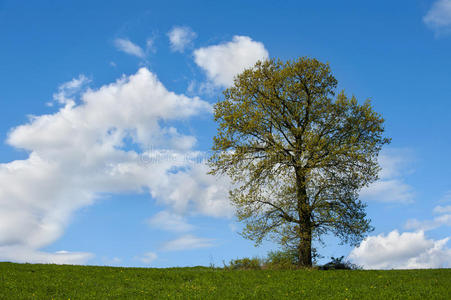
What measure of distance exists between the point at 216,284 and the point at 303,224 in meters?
10.9

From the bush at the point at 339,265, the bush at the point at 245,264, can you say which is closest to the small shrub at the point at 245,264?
the bush at the point at 245,264

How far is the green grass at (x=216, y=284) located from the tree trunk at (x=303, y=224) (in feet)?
15.6

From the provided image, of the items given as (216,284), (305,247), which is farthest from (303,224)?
(216,284)

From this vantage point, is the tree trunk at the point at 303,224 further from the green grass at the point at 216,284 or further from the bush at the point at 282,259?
the green grass at the point at 216,284

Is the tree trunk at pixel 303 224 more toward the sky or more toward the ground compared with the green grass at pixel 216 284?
more toward the sky

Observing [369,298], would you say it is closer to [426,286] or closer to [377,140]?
[426,286]

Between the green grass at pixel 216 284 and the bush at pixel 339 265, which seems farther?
the bush at pixel 339 265

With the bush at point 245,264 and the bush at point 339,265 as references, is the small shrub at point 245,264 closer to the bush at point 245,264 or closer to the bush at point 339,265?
the bush at point 245,264

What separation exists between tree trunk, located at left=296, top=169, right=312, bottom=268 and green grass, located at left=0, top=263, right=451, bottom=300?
475cm

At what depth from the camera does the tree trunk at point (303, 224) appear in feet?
93.9

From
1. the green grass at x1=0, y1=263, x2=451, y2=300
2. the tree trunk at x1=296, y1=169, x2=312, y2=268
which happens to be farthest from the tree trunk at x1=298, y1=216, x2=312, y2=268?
the green grass at x1=0, y1=263, x2=451, y2=300

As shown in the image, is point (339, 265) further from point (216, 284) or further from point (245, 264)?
point (216, 284)

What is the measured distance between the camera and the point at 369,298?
54.0 feet

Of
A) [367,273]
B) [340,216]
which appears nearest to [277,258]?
[340,216]
